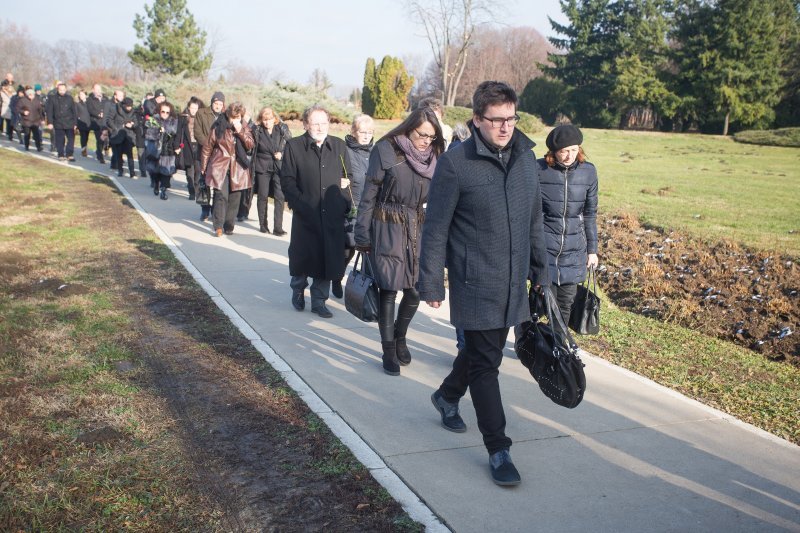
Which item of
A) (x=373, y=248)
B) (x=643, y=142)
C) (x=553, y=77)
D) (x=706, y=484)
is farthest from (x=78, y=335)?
(x=553, y=77)

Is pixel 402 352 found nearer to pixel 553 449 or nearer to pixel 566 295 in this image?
pixel 566 295

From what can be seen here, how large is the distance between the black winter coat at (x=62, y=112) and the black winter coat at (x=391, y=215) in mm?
16760

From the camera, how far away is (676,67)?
47500mm

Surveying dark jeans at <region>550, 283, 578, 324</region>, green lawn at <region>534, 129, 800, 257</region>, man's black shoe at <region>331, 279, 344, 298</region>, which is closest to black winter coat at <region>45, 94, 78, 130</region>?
green lawn at <region>534, 129, 800, 257</region>

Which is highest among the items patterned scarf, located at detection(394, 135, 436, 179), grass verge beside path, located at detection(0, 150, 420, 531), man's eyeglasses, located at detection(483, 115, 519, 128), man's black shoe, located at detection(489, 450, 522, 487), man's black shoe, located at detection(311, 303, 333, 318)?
man's eyeglasses, located at detection(483, 115, 519, 128)

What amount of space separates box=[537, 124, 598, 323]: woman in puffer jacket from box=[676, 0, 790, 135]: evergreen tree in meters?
40.3

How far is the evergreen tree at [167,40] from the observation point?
49.4 meters

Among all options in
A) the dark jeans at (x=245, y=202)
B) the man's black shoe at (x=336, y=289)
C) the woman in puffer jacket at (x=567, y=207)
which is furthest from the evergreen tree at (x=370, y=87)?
the woman in puffer jacket at (x=567, y=207)

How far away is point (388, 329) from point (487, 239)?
1839 mm

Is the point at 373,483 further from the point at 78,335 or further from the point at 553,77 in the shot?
the point at 553,77

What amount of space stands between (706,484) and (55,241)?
8.96m

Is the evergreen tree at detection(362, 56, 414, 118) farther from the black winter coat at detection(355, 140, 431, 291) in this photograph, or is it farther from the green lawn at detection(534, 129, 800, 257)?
the black winter coat at detection(355, 140, 431, 291)

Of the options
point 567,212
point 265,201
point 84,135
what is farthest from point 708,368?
point 84,135

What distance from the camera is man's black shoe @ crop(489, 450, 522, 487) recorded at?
3.61 meters
